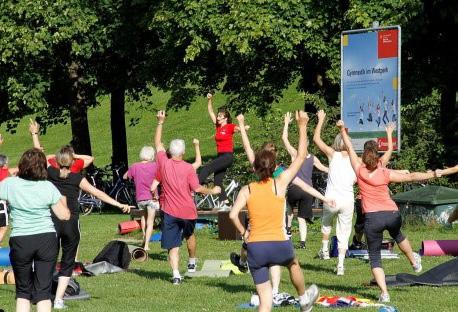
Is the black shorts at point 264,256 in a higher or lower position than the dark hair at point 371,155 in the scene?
lower

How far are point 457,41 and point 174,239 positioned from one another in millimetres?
17432

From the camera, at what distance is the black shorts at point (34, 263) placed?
10.6 metres

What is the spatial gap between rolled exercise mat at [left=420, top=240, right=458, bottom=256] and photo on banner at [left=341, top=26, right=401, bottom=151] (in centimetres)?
295

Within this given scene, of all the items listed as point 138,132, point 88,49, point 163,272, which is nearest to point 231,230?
point 163,272

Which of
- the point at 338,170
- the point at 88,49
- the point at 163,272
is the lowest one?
the point at 163,272

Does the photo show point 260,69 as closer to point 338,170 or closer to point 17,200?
point 338,170

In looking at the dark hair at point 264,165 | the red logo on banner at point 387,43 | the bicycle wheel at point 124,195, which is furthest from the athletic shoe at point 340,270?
the bicycle wheel at point 124,195

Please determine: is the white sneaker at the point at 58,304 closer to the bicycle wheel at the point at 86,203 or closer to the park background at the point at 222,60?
Answer: the park background at the point at 222,60

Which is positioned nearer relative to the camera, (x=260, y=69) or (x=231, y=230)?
(x=231, y=230)

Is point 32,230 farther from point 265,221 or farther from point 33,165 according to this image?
point 265,221

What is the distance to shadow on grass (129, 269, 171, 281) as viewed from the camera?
16000mm

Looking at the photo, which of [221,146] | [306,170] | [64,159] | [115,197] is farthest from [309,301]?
[115,197]

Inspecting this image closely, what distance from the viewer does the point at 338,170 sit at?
52.4 ft

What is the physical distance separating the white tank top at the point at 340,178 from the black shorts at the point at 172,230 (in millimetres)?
2229
